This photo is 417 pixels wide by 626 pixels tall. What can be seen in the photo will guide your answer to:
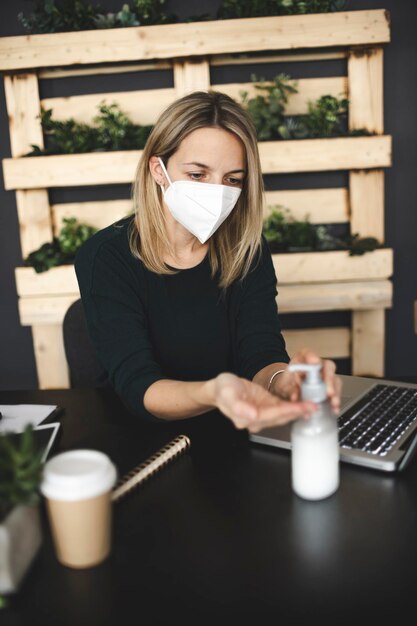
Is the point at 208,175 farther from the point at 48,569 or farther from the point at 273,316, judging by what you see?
the point at 48,569

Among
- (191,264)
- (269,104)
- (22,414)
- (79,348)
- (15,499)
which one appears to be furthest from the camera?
(269,104)

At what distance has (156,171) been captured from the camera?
1.55 m

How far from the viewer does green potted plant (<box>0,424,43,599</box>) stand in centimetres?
65

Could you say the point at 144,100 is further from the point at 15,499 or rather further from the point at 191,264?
the point at 15,499

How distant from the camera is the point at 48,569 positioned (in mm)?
733

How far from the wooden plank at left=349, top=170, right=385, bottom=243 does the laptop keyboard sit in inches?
Result: 64.9

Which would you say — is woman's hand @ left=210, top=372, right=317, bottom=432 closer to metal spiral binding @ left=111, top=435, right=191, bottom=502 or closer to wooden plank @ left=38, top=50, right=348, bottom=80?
metal spiral binding @ left=111, top=435, right=191, bottom=502

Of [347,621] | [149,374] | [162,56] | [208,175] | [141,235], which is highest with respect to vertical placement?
[162,56]

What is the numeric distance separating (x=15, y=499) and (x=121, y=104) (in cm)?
239

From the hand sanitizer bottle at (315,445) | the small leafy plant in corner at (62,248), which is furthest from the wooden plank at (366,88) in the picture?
the hand sanitizer bottle at (315,445)

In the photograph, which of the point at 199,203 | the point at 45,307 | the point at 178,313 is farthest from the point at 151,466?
the point at 45,307

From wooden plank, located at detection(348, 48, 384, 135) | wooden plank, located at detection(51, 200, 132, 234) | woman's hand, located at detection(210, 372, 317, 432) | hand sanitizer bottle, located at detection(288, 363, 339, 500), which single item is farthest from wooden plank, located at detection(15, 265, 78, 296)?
hand sanitizer bottle, located at detection(288, 363, 339, 500)

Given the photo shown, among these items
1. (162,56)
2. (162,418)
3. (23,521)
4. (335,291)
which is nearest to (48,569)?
(23,521)

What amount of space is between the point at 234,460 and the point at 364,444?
210mm
